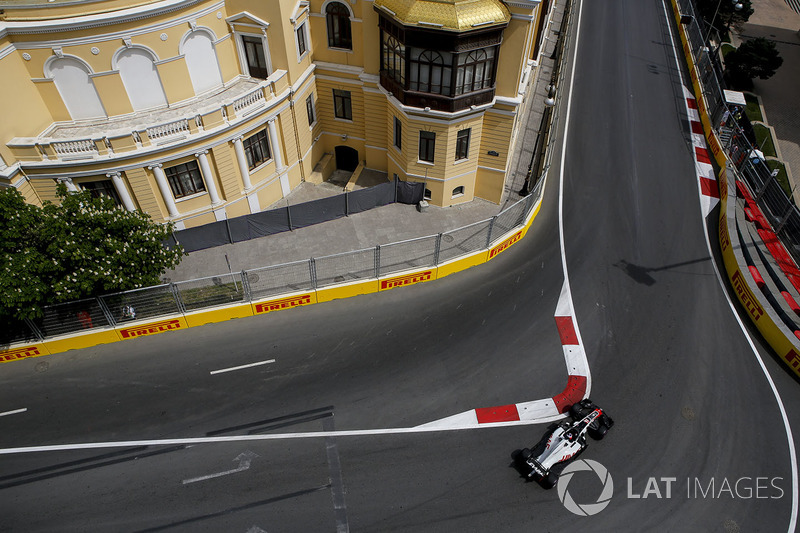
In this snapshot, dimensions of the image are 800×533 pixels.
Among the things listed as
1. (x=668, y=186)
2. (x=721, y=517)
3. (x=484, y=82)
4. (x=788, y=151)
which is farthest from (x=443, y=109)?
(x=788, y=151)

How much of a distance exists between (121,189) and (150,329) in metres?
7.79

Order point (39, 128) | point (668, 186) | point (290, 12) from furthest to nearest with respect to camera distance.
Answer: point (668, 186) → point (290, 12) → point (39, 128)

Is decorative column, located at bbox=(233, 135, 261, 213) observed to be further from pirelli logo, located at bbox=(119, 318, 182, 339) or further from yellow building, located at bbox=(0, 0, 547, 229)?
pirelli logo, located at bbox=(119, 318, 182, 339)

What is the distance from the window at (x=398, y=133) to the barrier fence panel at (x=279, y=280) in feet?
36.6

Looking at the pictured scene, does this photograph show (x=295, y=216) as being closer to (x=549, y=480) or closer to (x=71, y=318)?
(x=71, y=318)

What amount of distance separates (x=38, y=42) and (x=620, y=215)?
105 ft

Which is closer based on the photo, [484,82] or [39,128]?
[39,128]

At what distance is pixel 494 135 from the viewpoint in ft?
102

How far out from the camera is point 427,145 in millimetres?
31312

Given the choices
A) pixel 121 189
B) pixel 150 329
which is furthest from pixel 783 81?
pixel 150 329

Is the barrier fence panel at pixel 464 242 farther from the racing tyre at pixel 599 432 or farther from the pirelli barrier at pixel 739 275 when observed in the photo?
the pirelli barrier at pixel 739 275

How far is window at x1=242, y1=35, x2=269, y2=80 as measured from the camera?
95.3 ft

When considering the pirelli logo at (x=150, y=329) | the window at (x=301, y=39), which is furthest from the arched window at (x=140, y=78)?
the pirelli logo at (x=150, y=329)

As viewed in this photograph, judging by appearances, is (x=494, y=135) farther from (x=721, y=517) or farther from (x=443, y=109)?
(x=721, y=517)
